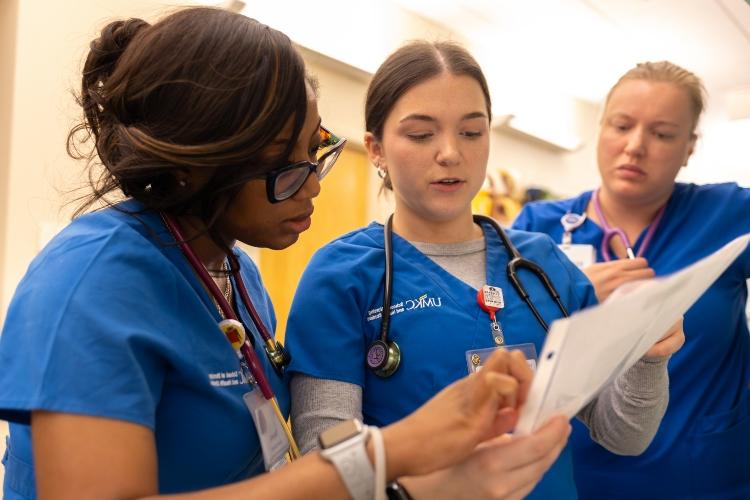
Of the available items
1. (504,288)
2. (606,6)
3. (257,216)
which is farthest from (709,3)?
(257,216)

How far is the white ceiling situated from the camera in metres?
4.23

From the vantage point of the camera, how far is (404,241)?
4.23 feet

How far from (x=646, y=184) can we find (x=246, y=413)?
4.11ft

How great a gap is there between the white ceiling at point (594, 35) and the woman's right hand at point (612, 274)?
116 inches

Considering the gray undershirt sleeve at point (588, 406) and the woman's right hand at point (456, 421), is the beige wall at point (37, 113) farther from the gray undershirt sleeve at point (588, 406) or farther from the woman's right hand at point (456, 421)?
the woman's right hand at point (456, 421)

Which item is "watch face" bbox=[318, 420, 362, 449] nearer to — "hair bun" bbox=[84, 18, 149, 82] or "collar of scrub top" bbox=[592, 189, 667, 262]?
"hair bun" bbox=[84, 18, 149, 82]

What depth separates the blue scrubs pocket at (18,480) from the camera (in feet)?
3.02

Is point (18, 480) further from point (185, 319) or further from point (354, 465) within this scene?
point (354, 465)

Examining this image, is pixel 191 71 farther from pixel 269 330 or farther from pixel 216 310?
pixel 269 330

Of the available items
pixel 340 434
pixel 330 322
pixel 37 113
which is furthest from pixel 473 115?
pixel 37 113

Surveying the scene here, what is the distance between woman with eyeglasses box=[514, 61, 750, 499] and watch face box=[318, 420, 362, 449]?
35.2 inches

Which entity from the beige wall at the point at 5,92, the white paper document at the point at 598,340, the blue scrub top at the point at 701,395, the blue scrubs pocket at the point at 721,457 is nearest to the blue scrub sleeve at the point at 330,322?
the white paper document at the point at 598,340

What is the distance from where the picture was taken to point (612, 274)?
4.85 ft

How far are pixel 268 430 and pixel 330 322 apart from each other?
0.20m
